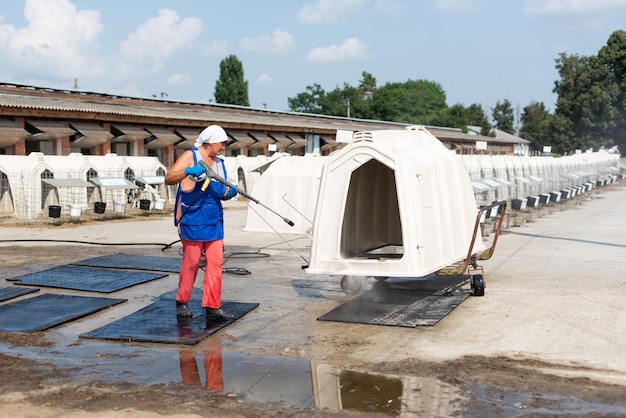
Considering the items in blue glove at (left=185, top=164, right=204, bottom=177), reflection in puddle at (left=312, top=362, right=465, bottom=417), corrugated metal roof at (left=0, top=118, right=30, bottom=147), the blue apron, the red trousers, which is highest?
corrugated metal roof at (left=0, top=118, right=30, bottom=147)

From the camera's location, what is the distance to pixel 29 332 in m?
7.85

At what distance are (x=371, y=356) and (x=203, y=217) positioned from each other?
2403mm

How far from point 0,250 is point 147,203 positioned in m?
10.9

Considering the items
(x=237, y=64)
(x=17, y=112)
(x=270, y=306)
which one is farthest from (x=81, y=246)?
(x=237, y=64)

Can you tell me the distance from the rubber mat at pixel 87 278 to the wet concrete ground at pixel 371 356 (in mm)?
264

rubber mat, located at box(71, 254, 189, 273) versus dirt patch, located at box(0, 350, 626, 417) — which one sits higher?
rubber mat, located at box(71, 254, 189, 273)

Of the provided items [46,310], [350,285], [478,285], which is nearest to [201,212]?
[46,310]

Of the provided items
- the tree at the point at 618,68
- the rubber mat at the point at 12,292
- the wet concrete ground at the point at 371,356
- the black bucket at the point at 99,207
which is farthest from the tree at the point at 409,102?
the rubber mat at the point at 12,292

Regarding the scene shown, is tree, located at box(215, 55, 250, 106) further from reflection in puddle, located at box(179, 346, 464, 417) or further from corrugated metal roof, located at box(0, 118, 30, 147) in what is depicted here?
reflection in puddle, located at box(179, 346, 464, 417)

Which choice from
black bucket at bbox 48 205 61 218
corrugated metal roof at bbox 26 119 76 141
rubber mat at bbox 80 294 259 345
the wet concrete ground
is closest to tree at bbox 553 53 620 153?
corrugated metal roof at bbox 26 119 76 141

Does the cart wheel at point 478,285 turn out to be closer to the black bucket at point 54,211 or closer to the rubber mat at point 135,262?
the rubber mat at point 135,262

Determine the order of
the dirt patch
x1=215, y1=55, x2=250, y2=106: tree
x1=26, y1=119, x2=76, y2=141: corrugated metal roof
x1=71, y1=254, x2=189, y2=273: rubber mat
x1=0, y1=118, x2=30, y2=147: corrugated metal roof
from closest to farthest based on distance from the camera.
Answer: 1. the dirt patch
2. x1=71, y1=254, x2=189, y2=273: rubber mat
3. x1=0, y1=118, x2=30, y2=147: corrugated metal roof
4. x1=26, y1=119, x2=76, y2=141: corrugated metal roof
5. x1=215, y1=55, x2=250, y2=106: tree

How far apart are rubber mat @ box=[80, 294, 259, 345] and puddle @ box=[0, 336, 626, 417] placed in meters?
0.17

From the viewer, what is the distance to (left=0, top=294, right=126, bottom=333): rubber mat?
8.14 metres
